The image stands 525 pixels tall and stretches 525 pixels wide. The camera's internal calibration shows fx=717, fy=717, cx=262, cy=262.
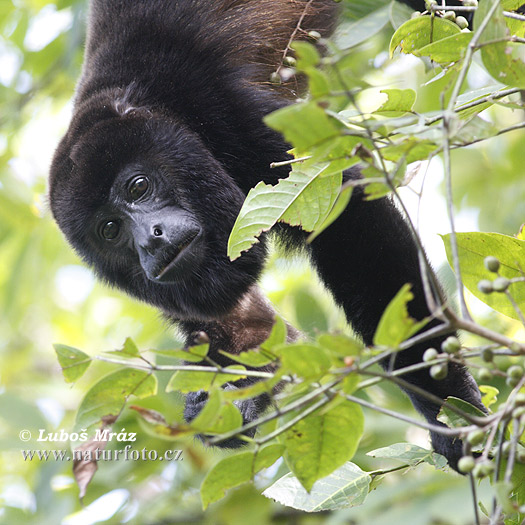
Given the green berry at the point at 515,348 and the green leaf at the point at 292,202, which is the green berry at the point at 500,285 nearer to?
the green berry at the point at 515,348

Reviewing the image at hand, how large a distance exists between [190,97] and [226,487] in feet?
6.18

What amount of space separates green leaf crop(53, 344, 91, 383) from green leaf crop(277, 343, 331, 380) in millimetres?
364

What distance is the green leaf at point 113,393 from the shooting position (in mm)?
1111

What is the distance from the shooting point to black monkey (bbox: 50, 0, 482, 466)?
8.15ft

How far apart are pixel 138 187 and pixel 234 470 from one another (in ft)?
5.70

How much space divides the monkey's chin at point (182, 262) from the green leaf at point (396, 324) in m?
1.67

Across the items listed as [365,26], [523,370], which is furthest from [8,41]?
[523,370]

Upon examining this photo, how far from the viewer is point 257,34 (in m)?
2.81

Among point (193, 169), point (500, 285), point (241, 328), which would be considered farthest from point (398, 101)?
point (241, 328)

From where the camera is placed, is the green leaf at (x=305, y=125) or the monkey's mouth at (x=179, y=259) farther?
the monkey's mouth at (x=179, y=259)

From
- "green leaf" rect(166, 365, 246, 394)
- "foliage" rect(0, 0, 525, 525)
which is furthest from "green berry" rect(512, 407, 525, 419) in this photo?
"green leaf" rect(166, 365, 246, 394)

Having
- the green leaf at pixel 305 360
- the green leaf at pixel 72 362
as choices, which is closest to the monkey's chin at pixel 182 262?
the green leaf at pixel 72 362

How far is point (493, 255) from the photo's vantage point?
50.1 inches

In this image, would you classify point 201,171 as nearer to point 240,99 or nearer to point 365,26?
point 240,99
